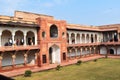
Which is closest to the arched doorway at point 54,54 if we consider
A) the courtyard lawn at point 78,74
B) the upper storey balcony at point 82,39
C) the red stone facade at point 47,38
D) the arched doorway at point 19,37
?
the red stone facade at point 47,38

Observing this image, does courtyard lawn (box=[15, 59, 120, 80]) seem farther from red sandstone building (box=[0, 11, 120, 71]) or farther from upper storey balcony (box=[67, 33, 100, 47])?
upper storey balcony (box=[67, 33, 100, 47])

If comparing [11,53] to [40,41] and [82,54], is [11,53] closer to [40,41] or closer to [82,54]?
[40,41]

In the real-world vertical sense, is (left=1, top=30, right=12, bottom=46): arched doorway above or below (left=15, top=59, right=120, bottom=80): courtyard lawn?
above

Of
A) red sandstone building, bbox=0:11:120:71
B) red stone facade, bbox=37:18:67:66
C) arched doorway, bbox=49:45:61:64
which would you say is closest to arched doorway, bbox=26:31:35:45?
red sandstone building, bbox=0:11:120:71

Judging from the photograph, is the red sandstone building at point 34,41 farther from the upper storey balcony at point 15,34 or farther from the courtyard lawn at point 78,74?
the courtyard lawn at point 78,74

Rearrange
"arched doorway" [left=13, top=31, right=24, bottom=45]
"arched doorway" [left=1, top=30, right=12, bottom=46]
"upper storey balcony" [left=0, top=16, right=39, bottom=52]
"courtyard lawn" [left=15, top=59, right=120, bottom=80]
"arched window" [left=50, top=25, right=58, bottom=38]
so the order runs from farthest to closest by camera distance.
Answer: "arched window" [left=50, top=25, right=58, bottom=38] → "arched doorway" [left=13, top=31, right=24, bottom=45] → "arched doorway" [left=1, top=30, right=12, bottom=46] → "upper storey balcony" [left=0, top=16, right=39, bottom=52] → "courtyard lawn" [left=15, top=59, right=120, bottom=80]

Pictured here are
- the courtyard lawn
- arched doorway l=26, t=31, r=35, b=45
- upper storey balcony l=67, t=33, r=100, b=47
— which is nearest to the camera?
the courtyard lawn

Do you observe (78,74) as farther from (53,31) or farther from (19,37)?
(53,31)

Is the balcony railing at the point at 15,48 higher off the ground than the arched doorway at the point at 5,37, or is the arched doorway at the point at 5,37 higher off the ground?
the arched doorway at the point at 5,37

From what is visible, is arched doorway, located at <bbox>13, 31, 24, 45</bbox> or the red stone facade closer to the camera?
arched doorway, located at <bbox>13, 31, 24, 45</bbox>

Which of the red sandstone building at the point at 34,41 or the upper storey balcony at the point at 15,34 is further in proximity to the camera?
the red sandstone building at the point at 34,41

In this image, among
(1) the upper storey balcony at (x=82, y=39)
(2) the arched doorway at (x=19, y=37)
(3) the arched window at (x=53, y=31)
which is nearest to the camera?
(2) the arched doorway at (x=19, y=37)

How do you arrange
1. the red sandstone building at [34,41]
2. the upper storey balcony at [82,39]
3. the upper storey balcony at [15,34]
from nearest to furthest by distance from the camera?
the upper storey balcony at [15,34]
the red sandstone building at [34,41]
the upper storey balcony at [82,39]

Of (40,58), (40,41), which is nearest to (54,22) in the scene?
(40,41)
